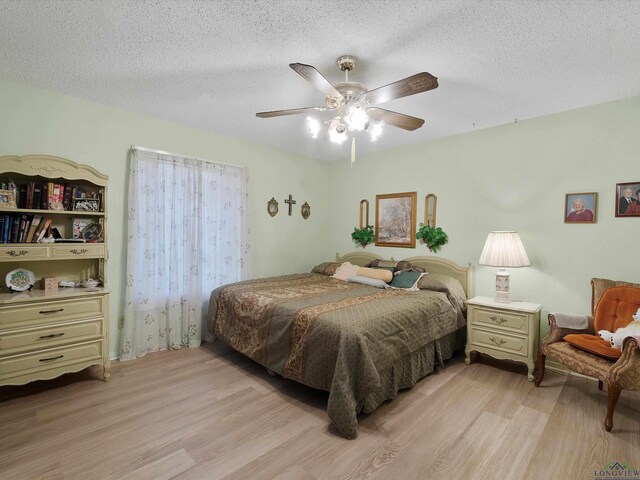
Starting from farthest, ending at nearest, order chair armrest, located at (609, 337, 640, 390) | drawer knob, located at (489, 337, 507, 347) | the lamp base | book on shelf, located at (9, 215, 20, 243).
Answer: the lamp base < drawer knob, located at (489, 337, 507, 347) < book on shelf, located at (9, 215, 20, 243) < chair armrest, located at (609, 337, 640, 390)

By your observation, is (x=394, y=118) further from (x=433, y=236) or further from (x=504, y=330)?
(x=504, y=330)

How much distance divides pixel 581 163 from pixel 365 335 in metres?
2.60

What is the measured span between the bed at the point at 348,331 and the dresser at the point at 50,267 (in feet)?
3.85

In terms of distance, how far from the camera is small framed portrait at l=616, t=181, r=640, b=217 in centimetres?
264

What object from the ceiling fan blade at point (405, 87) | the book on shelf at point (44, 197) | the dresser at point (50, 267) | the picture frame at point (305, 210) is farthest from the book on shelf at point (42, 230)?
the picture frame at point (305, 210)

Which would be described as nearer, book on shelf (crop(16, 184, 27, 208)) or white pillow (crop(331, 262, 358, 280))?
book on shelf (crop(16, 184, 27, 208))

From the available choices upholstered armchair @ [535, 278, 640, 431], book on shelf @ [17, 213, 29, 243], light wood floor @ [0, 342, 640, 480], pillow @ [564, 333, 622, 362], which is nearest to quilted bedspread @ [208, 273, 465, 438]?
light wood floor @ [0, 342, 640, 480]

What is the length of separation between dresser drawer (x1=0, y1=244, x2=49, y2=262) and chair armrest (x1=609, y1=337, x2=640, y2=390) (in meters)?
4.21

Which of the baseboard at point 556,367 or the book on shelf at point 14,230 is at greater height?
the book on shelf at point 14,230

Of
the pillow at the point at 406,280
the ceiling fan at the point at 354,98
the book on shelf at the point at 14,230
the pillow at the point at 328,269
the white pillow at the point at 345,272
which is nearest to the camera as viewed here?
the ceiling fan at the point at 354,98

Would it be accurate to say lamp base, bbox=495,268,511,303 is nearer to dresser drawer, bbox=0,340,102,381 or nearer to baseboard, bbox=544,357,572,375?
baseboard, bbox=544,357,572,375

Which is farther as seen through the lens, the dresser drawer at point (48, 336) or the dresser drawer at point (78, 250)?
the dresser drawer at point (78, 250)

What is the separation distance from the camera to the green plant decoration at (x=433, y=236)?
3.82 meters

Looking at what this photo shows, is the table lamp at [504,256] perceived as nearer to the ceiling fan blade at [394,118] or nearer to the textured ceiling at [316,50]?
the textured ceiling at [316,50]
